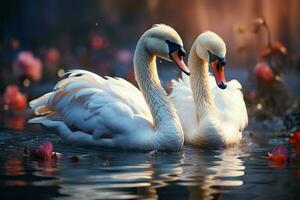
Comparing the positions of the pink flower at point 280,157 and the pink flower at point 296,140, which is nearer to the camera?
the pink flower at point 280,157

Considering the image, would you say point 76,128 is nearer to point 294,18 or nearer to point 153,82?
point 153,82

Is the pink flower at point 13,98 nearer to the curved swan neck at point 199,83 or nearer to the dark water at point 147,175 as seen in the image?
the curved swan neck at point 199,83

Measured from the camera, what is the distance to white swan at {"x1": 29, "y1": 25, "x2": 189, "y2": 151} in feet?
30.5

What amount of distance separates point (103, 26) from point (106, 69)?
2.48 meters

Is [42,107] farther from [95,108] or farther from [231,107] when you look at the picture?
[231,107]

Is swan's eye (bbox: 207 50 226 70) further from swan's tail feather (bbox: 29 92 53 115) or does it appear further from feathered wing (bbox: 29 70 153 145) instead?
swan's tail feather (bbox: 29 92 53 115)

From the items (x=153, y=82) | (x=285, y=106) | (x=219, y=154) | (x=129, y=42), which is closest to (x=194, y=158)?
(x=219, y=154)

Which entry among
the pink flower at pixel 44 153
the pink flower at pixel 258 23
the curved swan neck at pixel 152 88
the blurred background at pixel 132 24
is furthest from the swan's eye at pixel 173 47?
the blurred background at pixel 132 24

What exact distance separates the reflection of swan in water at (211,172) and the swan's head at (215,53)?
0.72 m

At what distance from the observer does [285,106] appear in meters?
13.1

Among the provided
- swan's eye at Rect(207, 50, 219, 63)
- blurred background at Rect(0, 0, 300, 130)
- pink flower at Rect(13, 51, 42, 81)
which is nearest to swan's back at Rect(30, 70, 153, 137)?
swan's eye at Rect(207, 50, 219, 63)

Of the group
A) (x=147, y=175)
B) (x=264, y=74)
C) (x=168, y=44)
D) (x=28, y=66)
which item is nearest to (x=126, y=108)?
(x=168, y=44)

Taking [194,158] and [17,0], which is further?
[17,0]

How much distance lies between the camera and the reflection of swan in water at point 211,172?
272 inches
